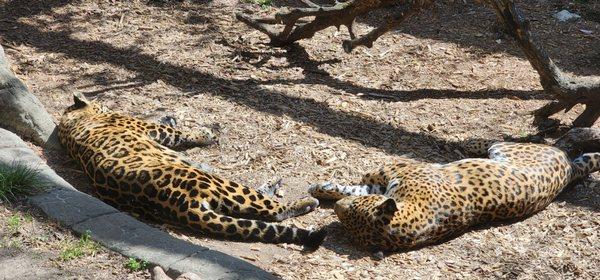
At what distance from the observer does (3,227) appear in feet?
21.1

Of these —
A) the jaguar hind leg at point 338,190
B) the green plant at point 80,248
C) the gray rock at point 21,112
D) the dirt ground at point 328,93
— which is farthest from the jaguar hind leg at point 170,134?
the green plant at point 80,248

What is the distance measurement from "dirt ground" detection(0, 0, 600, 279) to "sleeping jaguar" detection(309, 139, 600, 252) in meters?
0.17

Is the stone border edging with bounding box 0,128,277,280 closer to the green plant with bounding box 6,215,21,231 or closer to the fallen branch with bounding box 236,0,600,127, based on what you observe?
the green plant with bounding box 6,215,21,231

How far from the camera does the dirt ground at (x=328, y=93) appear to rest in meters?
7.41

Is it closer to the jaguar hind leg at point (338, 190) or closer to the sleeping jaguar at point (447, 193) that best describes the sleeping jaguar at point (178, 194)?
the jaguar hind leg at point (338, 190)

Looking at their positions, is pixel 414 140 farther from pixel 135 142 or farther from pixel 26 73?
pixel 26 73

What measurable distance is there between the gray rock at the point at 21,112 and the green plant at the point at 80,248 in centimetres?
276

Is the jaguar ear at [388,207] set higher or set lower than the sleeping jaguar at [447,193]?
higher

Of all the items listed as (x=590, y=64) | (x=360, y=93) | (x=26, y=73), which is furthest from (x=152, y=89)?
(x=590, y=64)

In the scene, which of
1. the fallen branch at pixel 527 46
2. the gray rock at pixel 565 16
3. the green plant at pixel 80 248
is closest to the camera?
the green plant at pixel 80 248

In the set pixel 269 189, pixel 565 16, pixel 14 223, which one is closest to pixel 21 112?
pixel 14 223

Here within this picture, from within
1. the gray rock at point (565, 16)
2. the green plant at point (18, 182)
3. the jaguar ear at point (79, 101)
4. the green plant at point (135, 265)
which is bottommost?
the green plant at point (135, 265)

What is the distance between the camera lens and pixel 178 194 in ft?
23.9

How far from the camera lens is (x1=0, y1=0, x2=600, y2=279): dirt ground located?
7.41m
